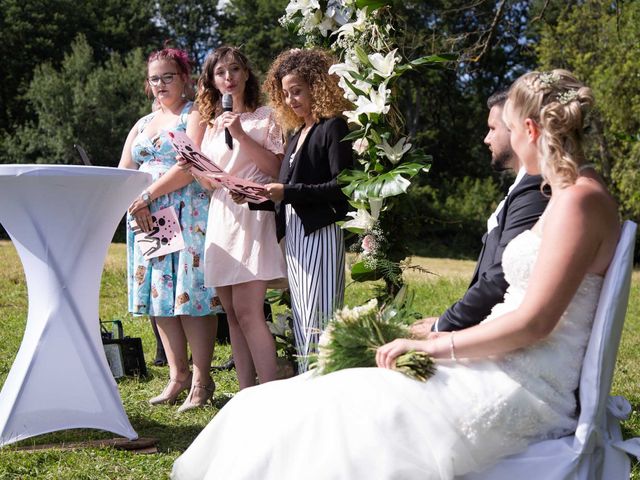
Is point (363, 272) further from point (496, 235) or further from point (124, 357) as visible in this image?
point (124, 357)

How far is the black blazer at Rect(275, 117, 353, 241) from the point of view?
448 cm

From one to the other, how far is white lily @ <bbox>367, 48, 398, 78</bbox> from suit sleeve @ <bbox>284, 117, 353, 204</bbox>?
1.17ft

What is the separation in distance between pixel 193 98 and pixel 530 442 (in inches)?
147

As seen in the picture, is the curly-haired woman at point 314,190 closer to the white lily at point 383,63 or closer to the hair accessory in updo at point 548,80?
the white lily at point 383,63

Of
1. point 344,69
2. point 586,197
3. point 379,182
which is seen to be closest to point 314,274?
point 379,182

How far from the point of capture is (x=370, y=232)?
4496mm

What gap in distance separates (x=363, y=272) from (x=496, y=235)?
109 cm

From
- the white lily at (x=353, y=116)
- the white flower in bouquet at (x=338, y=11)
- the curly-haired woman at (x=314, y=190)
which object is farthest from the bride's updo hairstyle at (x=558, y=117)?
the white flower in bouquet at (x=338, y=11)

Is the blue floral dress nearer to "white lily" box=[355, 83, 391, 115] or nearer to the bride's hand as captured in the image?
"white lily" box=[355, 83, 391, 115]

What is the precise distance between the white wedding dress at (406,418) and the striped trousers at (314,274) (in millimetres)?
1864

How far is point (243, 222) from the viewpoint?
16.2 ft

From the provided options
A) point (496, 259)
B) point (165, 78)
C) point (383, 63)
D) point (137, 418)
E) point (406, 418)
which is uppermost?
point (165, 78)

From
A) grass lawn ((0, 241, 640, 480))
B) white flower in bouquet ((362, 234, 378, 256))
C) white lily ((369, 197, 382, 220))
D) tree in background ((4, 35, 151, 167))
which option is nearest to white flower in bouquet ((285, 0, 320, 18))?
white lily ((369, 197, 382, 220))

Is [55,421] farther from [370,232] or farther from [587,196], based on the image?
[587,196]
